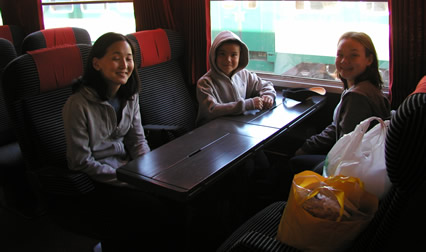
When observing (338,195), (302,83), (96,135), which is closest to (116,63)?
(96,135)

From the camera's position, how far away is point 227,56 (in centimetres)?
227

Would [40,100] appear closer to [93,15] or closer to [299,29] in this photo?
[299,29]

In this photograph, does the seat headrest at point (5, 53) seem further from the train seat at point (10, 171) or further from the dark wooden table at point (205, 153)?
the dark wooden table at point (205, 153)

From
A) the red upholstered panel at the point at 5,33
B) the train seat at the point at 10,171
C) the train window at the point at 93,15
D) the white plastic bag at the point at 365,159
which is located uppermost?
the train window at the point at 93,15

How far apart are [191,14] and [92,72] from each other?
45.5 inches

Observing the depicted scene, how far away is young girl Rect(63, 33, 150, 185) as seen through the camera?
1.73 m

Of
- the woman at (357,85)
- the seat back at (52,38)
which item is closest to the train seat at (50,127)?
the woman at (357,85)

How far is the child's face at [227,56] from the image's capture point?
7.45 ft

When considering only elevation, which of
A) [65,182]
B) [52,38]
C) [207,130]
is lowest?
[65,182]

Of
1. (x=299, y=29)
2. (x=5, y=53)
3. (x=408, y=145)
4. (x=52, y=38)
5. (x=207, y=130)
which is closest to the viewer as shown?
(x=408, y=145)

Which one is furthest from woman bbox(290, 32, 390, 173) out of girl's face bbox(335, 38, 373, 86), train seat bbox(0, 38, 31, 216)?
train seat bbox(0, 38, 31, 216)

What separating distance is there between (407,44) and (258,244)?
1.42 metres

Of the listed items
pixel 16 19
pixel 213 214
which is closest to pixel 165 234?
pixel 213 214

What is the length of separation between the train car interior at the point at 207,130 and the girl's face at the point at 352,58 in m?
0.02
